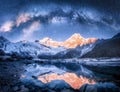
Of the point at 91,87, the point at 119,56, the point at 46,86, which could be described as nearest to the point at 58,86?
the point at 46,86

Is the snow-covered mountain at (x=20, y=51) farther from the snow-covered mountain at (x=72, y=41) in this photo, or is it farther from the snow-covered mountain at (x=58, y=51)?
the snow-covered mountain at (x=72, y=41)

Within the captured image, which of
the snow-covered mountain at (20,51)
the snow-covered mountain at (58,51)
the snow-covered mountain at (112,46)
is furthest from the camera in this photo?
the snow-covered mountain at (20,51)

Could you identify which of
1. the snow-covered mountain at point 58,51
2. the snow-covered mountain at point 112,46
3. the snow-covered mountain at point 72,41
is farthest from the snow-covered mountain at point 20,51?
the snow-covered mountain at point 112,46

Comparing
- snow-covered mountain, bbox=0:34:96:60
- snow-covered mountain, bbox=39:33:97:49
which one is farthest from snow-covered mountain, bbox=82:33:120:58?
snow-covered mountain, bbox=0:34:96:60

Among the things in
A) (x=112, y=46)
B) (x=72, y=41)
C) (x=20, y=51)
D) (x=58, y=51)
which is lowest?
(x=112, y=46)

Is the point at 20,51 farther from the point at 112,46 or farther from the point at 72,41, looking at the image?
the point at 112,46

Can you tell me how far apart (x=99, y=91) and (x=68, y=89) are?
796 millimetres

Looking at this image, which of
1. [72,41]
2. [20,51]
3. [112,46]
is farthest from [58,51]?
[112,46]

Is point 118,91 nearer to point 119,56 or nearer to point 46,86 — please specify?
point 46,86

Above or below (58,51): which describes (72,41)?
above

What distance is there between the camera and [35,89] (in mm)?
5418

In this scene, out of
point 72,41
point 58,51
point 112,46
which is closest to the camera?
point 112,46

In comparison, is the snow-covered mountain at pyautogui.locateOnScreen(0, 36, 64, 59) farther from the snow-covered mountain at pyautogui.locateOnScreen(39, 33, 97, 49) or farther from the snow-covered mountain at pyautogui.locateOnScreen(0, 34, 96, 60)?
the snow-covered mountain at pyautogui.locateOnScreen(39, 33, 97, 49)

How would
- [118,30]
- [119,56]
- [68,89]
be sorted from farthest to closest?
[119,56], [118,30], [68,89]
